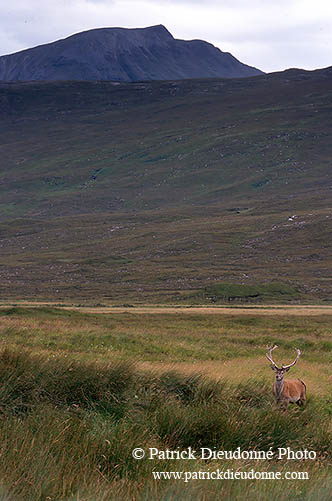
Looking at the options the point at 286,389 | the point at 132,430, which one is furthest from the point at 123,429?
the point at 286,389

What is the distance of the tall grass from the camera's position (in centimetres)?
684

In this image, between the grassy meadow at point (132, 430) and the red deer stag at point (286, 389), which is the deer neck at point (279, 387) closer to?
the red deer stag at point (286, 389)

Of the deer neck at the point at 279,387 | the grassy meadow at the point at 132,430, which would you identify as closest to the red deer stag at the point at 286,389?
the deer neck at the point at 279,387

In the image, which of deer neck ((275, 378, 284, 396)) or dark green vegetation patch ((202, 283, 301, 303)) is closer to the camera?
deer neck ((275, 378, 284, 396))

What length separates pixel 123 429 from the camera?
8.81 metres

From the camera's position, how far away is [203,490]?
6.79 m

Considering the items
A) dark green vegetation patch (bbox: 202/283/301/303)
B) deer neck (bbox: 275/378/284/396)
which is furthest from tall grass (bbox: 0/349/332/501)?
dark green vegetation patch (bbox: 202/283/301/303)

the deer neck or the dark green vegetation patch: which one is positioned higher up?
the deer neck

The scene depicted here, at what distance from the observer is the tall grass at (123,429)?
6.84m

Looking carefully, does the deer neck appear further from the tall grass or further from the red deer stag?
the tall grass

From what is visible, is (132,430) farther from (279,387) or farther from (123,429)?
Answer: (279,387)

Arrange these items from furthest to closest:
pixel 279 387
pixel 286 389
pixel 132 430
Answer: pixel 286 389 → pixel 279 387 → pixel 132 430

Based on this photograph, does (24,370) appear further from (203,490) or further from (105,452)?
(203,490)

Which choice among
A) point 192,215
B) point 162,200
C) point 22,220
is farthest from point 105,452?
point 162,200
